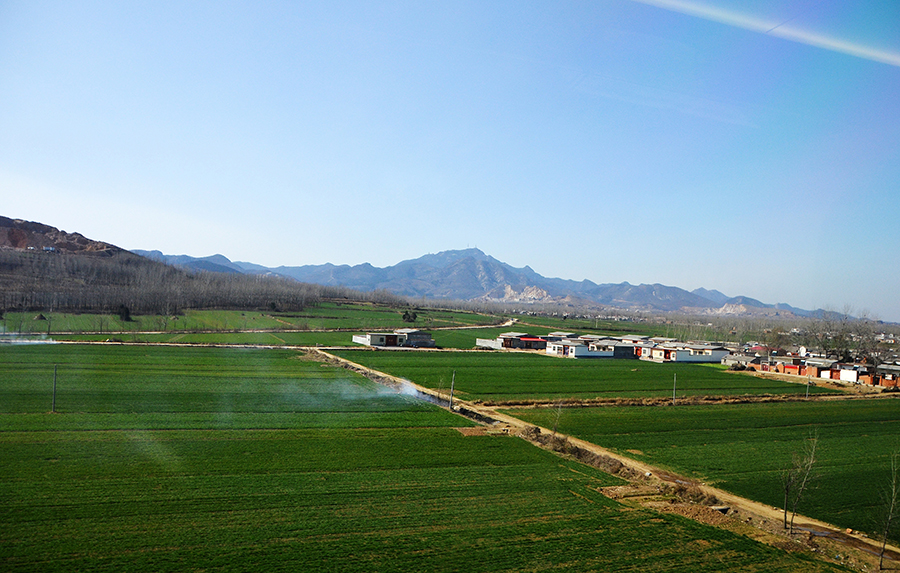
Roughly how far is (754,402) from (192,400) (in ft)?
136

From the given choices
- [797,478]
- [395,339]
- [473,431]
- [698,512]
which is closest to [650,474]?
[698,512]

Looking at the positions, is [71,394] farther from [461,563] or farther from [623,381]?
[623,381]

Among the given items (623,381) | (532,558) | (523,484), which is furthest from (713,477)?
(623,381)

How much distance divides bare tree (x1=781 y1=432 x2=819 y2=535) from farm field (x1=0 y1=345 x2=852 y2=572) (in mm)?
2980

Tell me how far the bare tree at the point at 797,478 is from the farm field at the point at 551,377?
56.8ft

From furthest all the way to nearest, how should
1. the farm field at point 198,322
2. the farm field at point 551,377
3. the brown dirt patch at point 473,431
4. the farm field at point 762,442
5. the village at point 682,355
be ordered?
the farm field at point 198,322
the village at point 682,355
the farm field at point 551,377
the brown dirt patch at point 473,431
the farm field at point 762,442

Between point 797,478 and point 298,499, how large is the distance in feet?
63.8

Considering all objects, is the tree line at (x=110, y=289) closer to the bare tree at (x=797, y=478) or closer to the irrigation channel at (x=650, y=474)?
the irrigation channel at (x=650, y=474)

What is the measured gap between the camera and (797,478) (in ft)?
71.4

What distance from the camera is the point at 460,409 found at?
113ft

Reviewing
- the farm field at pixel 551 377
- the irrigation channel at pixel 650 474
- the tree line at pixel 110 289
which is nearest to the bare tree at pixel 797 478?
the irrigation channel at pixel 650 474

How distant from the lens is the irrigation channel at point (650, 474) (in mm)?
16688

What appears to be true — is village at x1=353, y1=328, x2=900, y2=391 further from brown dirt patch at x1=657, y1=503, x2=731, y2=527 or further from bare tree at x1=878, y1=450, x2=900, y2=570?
brown dirt patch at x1=657, y1=503, x2=731, y2=527

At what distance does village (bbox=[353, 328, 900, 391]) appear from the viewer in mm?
63875
